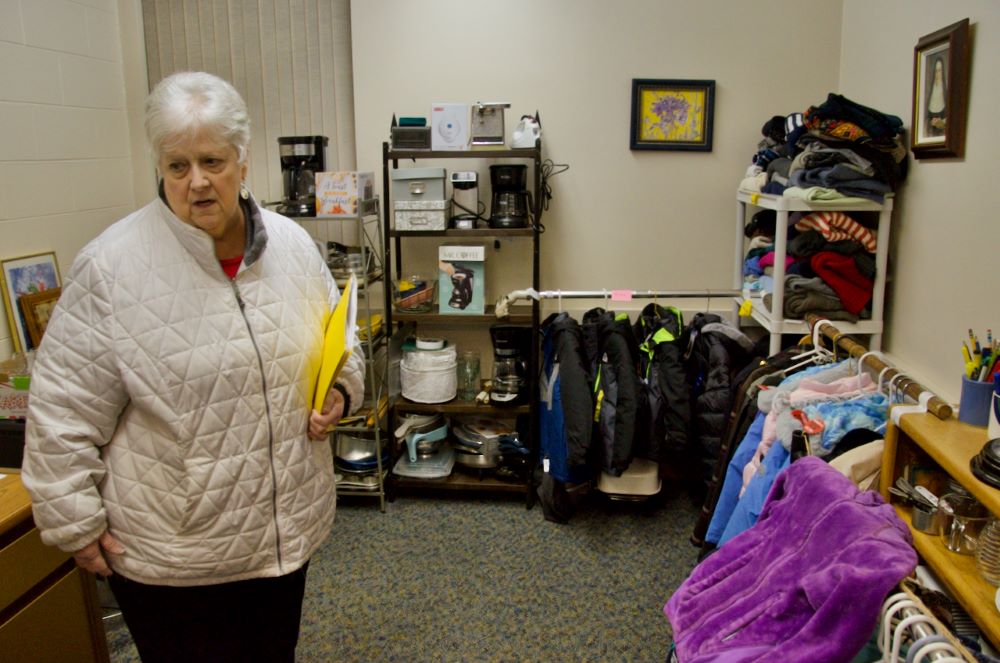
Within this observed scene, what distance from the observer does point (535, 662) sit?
2334 mm

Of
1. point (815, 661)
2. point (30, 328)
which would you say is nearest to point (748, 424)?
point (815, 661)

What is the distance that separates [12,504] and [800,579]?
1677 millimetres

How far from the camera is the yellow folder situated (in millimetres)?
1562

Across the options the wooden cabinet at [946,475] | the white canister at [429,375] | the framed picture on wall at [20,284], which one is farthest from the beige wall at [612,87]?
the wooden cabinet at [946,475]

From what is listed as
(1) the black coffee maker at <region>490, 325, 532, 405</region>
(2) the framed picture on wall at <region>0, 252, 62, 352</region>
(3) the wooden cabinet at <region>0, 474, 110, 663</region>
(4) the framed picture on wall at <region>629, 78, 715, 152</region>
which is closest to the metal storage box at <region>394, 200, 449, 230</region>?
(1) the black coffee maker at <region>490, 325, 532, 405</region>

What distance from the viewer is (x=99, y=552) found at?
4.72 feet

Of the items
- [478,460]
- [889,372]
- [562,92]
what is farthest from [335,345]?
[562,92]

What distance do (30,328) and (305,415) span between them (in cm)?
184

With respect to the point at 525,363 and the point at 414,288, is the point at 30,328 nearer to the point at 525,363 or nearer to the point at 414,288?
the point at 414,288

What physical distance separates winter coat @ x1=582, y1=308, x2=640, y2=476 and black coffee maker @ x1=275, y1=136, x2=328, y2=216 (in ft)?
4.08

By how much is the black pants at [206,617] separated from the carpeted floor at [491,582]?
80 cm

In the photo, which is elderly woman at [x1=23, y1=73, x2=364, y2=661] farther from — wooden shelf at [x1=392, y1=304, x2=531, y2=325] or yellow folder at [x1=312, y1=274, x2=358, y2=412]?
wooden shelf at [x1=392, y1=304, x2=531, y2=325]

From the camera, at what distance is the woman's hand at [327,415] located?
157cm

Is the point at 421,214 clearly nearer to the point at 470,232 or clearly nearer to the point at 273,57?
the point at 470,232
